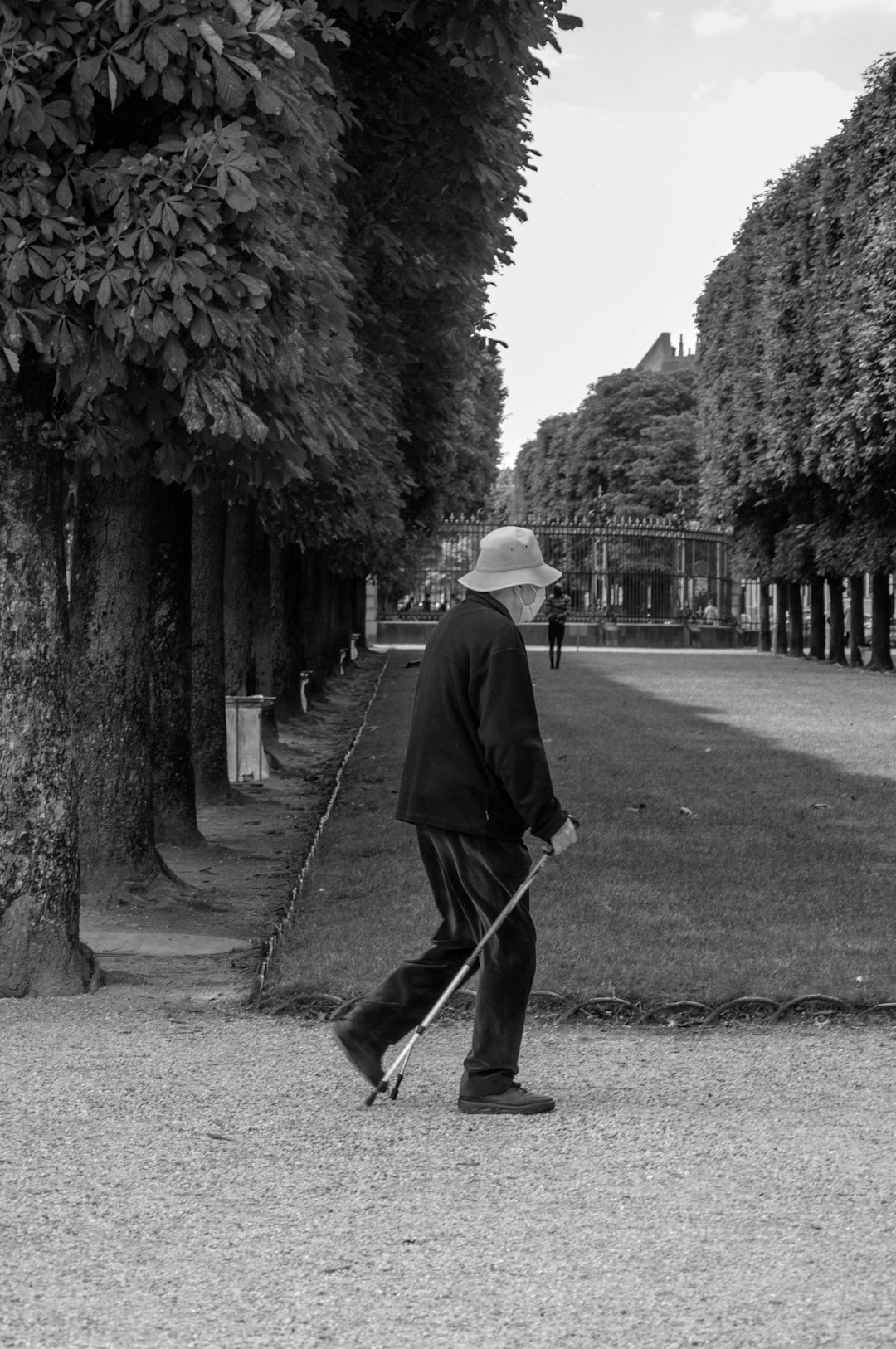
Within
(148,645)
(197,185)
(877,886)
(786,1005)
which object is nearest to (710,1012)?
(786,1005)

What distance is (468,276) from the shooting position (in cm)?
1527

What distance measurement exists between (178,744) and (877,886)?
16.6ft

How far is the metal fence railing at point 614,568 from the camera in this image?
61250mm

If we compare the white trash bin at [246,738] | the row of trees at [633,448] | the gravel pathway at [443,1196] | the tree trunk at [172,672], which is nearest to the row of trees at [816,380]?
the white trash bin at [246,738]

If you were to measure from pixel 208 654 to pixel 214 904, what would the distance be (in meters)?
4.78

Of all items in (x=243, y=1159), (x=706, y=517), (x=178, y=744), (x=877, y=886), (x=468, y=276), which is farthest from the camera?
(x=706, y=517)

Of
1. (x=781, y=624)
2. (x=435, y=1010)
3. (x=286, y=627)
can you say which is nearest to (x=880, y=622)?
(x=781, y=624)

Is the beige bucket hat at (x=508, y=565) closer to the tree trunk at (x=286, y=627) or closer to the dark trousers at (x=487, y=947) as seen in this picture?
the dark trousers at (x=487, y=947)

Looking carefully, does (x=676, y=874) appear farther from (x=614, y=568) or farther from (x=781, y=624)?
(x=614, y=568)

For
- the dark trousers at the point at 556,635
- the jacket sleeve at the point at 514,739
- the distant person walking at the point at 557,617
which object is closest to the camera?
the jacket sleeve at the point at 514,739

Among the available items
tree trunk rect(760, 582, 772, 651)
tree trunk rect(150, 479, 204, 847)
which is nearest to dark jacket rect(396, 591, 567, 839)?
tree trunk rect(150, 479, 204, 847)

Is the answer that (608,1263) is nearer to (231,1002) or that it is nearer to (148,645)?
(231,1002)

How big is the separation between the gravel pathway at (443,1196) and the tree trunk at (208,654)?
8402mm

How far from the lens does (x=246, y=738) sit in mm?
18062
